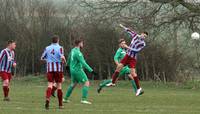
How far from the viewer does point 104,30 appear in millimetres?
43000

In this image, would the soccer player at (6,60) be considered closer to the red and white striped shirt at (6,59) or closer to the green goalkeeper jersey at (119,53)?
the red and white striped shirt at (6,59)

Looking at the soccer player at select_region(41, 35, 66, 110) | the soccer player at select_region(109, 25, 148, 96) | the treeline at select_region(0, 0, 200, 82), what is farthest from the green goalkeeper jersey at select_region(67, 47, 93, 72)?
the treeline at select_region(0, 0, 200, 82)

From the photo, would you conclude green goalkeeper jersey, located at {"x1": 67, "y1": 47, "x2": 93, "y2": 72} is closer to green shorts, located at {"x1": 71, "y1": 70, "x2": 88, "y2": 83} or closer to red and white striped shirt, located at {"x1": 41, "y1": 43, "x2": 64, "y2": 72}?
green shorts, located at {"x1": 71, "y1": 70, "x2": 88, "y2": 83}

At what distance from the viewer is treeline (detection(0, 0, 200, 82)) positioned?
32125 millimetres

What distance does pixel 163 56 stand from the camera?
135 ft

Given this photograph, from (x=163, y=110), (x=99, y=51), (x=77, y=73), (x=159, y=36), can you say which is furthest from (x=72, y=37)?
(x=163, y=110)

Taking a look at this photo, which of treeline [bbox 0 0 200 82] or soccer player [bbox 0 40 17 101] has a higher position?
treeline [bbox 0 0 200 82]

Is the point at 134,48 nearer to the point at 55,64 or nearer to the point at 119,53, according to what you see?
the point at 119,53

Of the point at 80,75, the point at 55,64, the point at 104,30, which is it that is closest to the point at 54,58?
the point at 55,64

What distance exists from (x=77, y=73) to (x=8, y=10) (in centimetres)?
3776

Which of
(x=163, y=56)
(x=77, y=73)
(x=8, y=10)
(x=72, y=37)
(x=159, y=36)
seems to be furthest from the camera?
(x=8, y=10)

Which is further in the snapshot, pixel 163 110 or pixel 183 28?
pixel 183 28

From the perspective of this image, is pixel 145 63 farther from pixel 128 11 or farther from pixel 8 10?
pixel 8 10

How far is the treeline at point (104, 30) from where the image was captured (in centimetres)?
3212
